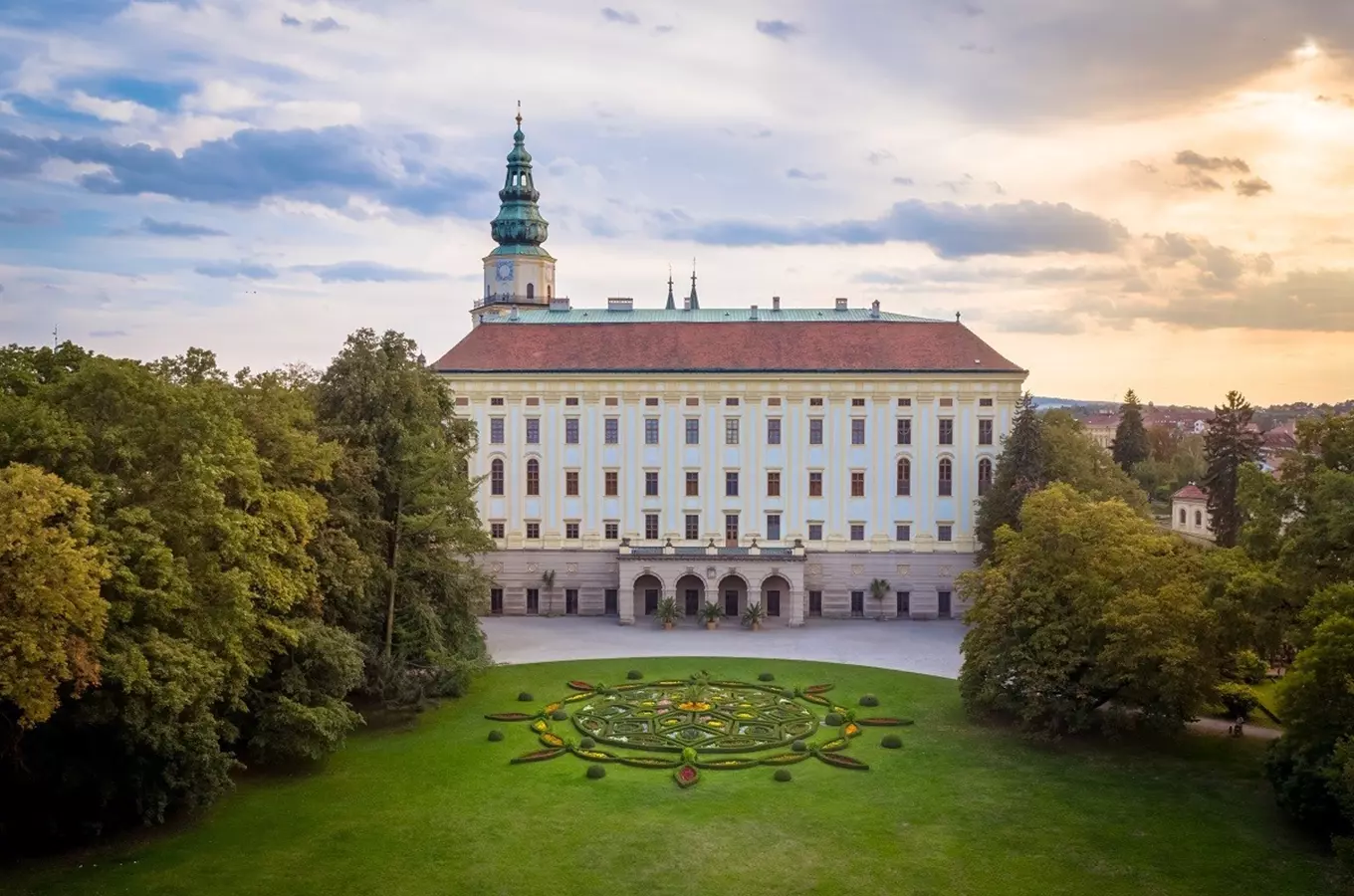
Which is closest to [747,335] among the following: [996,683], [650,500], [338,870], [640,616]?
[650,500]

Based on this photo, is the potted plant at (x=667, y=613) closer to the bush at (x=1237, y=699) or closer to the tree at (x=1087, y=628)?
the tree at (x=1087, y=628)

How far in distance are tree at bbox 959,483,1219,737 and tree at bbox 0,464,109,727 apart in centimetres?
2350

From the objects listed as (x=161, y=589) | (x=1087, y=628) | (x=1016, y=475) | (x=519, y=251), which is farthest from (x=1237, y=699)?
(x=519, y=251)

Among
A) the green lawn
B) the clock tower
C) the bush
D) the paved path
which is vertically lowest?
the green lawn

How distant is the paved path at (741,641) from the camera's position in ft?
143

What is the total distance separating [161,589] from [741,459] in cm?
3302

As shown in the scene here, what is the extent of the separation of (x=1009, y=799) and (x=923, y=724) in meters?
6.61

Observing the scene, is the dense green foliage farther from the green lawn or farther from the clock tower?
the clock tower

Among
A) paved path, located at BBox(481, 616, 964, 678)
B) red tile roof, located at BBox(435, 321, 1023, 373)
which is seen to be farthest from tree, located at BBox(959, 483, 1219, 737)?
red tile roof, located at BBox(435, 321, 1023, 373)

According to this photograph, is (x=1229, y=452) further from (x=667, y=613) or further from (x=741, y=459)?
(x=667, y=613)

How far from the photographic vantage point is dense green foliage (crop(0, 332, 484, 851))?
2116 cm

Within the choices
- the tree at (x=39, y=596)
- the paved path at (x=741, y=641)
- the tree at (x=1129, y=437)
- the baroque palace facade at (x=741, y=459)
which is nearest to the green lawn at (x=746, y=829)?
the tree at (x=39, y=596)

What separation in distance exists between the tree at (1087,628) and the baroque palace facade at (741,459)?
1796 centimetres

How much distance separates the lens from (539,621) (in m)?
51.6
